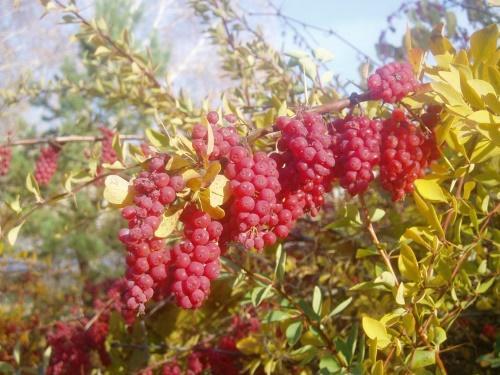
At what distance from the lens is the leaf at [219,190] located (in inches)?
23.8

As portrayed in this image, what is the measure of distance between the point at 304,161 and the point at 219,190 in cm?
12

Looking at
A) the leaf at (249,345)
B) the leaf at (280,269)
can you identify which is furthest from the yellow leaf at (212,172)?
the leaf at (249,345)

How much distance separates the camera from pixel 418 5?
2.37m

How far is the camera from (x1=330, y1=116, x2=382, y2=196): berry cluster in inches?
27.5

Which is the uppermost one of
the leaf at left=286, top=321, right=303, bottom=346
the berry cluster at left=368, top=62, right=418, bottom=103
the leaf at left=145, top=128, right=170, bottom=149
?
the berry cluster at left=368, top=62, right=418, bottom=103

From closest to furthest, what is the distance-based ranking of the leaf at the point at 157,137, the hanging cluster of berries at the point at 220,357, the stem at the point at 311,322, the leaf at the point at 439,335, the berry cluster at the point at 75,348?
the leaf at the point at 439,335
the stem at the point at 311,322
the leaf at the point at 157,137
the hanging cluster of berries at the point at 220,357
the berry cluster at the point at 75,348

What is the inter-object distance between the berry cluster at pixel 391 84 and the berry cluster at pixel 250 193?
19 centimetres

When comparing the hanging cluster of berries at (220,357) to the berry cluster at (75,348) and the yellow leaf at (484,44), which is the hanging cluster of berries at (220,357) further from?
the yellow leaf at (484,44)

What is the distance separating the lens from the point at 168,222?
62 centimetres

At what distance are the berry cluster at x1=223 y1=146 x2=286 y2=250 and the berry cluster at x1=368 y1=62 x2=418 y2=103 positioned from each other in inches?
7.6

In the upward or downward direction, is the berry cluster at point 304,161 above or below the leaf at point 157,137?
above

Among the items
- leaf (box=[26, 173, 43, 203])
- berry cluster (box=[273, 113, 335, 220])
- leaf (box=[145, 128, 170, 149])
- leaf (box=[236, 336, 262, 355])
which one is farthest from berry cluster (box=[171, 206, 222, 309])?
leaf (box=[236, 336, 262, 355])

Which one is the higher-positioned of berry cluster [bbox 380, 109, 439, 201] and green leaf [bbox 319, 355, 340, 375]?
berry cluster [bbox 380, 109, 439, 201]

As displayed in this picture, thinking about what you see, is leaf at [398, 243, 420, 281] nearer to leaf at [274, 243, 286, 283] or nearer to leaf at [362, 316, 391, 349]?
leaf at [362, 316, 391, 349]
